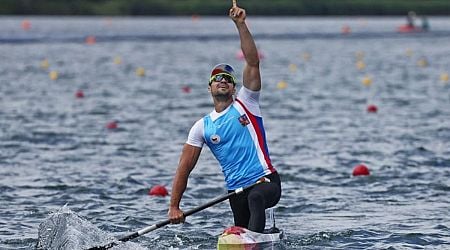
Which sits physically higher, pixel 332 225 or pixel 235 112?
pixel 235 112

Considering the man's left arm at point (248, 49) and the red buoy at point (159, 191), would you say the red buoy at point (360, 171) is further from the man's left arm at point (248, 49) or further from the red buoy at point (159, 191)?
the man's left arm at point (248, 49)

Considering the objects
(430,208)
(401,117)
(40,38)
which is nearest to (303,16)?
(40,38)

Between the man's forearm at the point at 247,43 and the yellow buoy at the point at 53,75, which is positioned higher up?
the yellow buoy at the point at 53,75

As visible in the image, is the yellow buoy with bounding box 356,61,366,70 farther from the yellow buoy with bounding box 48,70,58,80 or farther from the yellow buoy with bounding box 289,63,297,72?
the yellow buoy with bounding box 48,70,58,80

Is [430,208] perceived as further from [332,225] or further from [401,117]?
[401,117]

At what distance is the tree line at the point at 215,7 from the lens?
80.6 m

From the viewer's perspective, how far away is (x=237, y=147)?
37.7ft

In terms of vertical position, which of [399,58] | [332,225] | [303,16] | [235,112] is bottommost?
[332,225]

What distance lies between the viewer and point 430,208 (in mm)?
15156

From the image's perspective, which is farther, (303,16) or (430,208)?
(303,16)

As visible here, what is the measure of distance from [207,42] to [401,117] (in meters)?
34.7

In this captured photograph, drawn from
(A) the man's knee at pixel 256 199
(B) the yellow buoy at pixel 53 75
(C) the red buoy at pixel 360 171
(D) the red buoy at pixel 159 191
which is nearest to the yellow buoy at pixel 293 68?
(B) the yellow buoy at pixel 53 75

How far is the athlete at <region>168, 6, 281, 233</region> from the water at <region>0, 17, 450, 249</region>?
4.47 feet

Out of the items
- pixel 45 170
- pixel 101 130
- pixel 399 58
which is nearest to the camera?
pixel 45 170
